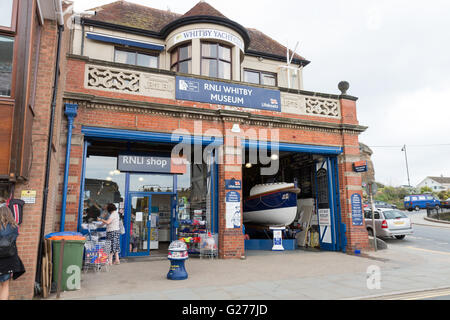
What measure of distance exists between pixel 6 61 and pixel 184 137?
5.39m

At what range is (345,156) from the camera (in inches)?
484

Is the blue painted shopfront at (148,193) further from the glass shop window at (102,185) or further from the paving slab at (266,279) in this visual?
the paving slab at (266,279)

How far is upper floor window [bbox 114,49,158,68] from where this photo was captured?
13.9m

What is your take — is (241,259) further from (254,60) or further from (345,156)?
(254,60)

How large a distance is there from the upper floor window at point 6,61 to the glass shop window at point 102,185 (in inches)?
211

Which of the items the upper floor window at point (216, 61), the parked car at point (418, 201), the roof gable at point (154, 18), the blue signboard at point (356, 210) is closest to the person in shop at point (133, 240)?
the upper floor window at point (216, 61)

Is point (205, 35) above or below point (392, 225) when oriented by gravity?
above

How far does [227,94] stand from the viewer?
11.1 m

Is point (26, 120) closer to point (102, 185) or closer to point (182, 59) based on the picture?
point (102, 185)

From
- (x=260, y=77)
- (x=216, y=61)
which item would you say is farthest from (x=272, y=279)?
(x=260, y=77)

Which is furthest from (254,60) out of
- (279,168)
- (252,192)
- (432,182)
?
(432,182)

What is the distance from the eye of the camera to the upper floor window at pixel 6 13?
564 centimetres

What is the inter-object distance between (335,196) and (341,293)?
22.6 ft

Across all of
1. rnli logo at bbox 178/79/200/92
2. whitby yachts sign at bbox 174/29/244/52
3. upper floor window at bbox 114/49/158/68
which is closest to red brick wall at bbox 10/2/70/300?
rnli logo at bbox 178/79/200/92
